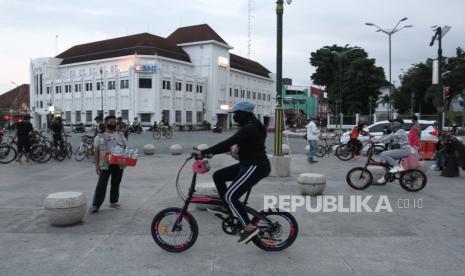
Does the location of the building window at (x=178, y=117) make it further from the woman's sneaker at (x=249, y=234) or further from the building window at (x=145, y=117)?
the woman's sneaker at (x=249, y=234)

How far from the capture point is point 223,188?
4.90 metres

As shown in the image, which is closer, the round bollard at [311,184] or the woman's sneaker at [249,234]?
the woman's sneaker at [249,234]

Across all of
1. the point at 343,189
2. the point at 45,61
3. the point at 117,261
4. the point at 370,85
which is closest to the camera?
the point at 117,261

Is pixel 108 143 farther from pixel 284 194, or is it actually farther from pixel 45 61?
pixel 45 61

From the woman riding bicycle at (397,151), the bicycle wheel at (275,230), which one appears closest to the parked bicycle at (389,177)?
the woman riding bicycle at (397,151)

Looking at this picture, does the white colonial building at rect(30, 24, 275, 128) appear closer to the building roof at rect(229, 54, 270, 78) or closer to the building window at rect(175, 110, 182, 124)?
the building window at rect(175, 110, 182, 124)

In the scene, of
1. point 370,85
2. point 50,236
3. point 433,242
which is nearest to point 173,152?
point 50,236

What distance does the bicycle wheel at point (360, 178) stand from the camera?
9.34m

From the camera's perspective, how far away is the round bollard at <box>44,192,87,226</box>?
6.00 m

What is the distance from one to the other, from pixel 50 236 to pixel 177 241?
1.97 metres

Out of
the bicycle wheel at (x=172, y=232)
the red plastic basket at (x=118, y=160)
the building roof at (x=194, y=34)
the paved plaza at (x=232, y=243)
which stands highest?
the building roof at (x=194, y=34)

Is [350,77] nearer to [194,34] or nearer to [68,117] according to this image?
[194,34]

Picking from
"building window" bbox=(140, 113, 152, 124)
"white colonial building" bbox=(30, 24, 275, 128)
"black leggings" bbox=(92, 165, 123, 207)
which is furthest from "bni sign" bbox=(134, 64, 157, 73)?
"black leggings" bbox=(92, 165, 123, 207)

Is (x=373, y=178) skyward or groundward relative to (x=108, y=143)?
groundward
